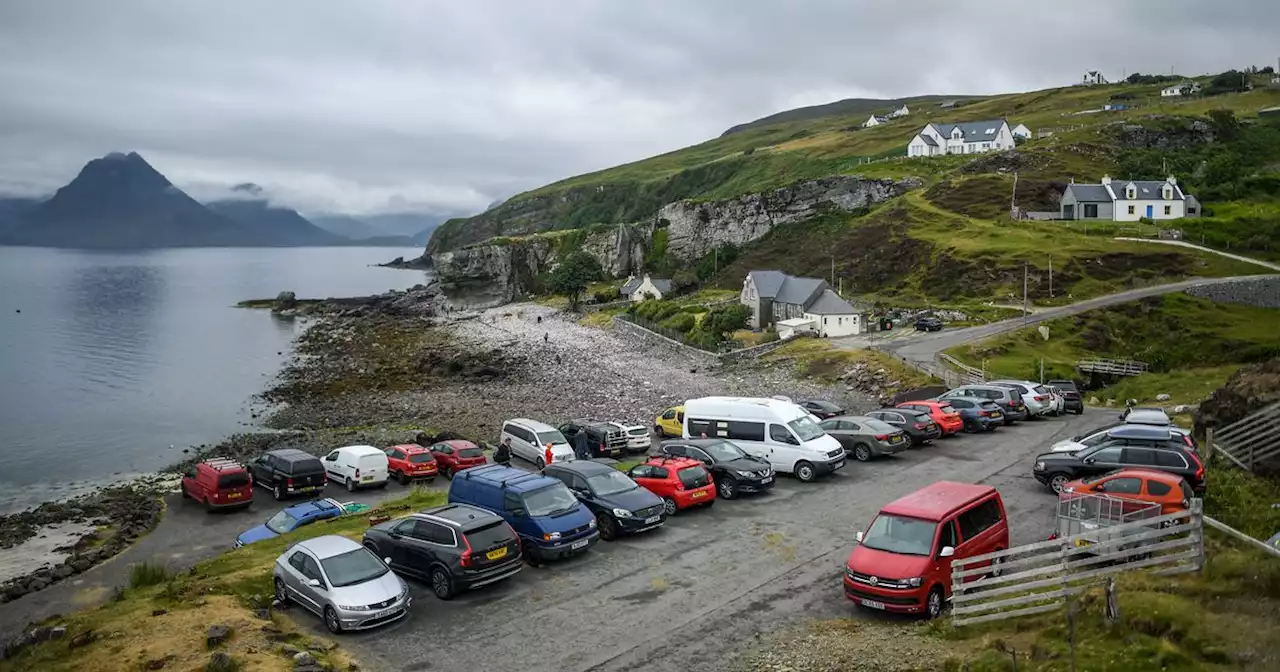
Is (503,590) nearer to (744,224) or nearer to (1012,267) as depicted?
(1012,267)

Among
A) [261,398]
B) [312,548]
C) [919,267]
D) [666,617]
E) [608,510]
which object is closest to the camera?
[666,617]

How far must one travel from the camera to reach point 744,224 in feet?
439

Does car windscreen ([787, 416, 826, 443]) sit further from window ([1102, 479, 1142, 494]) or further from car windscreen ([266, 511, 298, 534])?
car windscreen ([266, 511, 298, 534])

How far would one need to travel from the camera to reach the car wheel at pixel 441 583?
1628 cm

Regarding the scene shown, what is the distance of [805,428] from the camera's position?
26.5 meters

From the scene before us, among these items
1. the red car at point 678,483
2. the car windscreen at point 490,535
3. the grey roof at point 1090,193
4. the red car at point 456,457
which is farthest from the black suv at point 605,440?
the grey roof at point 1090,193

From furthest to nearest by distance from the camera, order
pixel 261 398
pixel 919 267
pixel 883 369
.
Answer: pixel 919 267 < pixel 261 398 < pixel 883 369

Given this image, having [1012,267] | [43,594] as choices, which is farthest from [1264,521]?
[1012,267]

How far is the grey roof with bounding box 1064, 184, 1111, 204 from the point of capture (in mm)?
102625

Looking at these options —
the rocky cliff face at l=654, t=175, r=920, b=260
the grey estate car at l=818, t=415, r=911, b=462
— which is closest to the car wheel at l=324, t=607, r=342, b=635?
the grey estate car at l=818, t=415, r=911, b=462

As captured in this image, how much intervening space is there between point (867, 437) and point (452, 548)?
16.6 metres

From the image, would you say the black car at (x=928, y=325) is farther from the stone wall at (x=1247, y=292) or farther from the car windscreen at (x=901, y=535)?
the car windscreen at (x=901, y=535)

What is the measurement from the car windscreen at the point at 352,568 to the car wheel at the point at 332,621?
46 centimetres

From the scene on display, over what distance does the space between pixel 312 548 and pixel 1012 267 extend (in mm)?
80014
